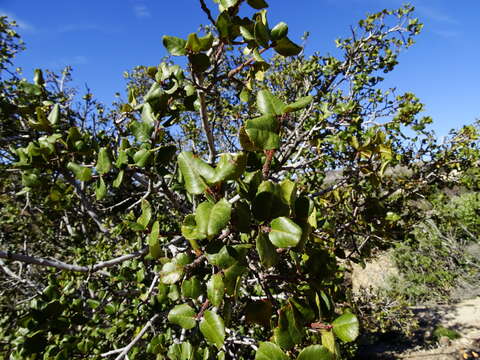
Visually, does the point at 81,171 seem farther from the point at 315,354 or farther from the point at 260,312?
the point at 315,354

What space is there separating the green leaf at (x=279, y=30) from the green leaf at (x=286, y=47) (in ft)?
0.10

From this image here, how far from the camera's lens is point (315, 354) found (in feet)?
2.82

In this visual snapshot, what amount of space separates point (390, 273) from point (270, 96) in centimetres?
1421

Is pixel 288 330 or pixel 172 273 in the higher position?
pixel 172 273

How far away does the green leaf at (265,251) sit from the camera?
0.77 metres

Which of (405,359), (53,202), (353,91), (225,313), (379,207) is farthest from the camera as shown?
(405,359)

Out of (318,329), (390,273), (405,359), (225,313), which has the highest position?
(225,313)

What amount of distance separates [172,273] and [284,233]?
19.4 inches

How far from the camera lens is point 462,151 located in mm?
3576

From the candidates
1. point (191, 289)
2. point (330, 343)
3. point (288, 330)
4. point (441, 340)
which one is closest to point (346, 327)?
point (330, 343)

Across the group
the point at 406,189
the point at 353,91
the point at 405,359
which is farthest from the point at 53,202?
the point at 405,359

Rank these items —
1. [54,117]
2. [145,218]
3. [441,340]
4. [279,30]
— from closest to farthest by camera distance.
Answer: [279,30] → [145,218] → [54,117] → [441,340]

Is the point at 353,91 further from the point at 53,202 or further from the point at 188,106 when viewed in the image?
the point at 53,202

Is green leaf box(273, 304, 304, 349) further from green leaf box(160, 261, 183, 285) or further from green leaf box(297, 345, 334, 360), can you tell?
green leaf box(160, 261, 183, 285)
